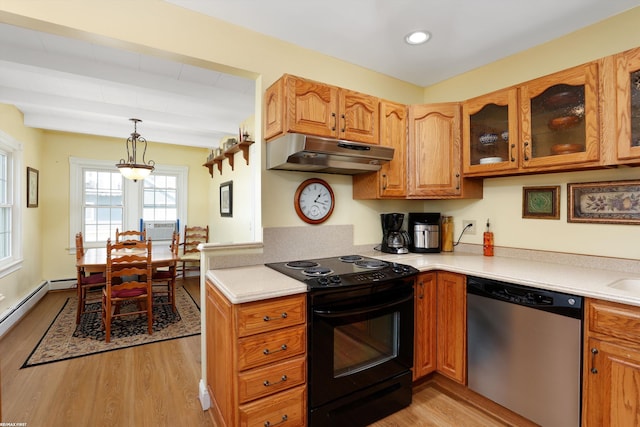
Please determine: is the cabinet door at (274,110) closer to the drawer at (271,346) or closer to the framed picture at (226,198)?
the drawer at (271,346)

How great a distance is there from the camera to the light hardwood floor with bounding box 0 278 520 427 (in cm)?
191

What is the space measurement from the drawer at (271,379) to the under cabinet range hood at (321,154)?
1180mm

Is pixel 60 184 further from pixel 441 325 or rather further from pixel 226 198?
pixel 441 325

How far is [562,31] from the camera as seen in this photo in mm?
2113

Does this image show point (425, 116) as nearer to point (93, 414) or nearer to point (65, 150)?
point (93, 414)

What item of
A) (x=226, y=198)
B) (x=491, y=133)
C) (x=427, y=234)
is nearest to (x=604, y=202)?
(x=491, y=133)

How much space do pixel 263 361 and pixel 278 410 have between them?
0.92ft

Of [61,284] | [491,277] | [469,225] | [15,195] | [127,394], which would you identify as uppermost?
[15,195]

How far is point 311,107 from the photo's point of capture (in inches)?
81.2

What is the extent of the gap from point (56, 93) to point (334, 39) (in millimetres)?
3144

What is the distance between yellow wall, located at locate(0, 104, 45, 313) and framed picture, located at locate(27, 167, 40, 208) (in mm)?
76

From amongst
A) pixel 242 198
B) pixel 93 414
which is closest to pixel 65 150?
pixel 242 198

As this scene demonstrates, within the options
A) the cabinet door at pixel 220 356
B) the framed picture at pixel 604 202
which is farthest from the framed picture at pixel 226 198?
the framed picture at pixel 604 202

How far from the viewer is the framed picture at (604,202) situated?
6.17ft
